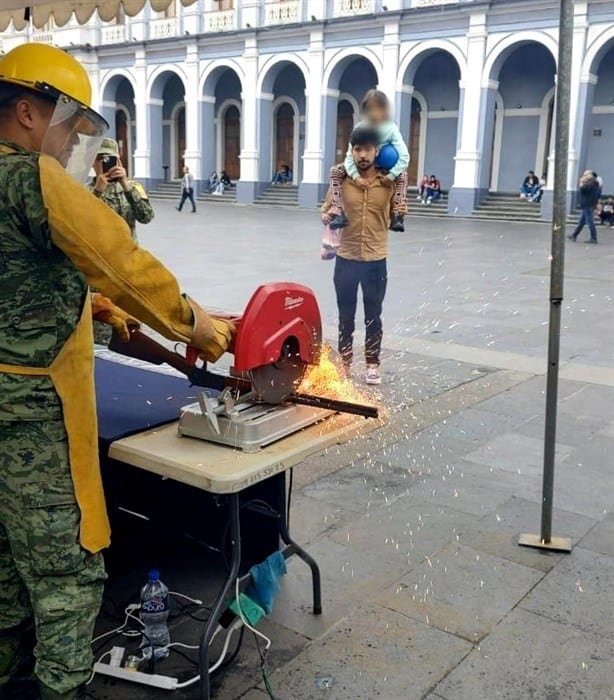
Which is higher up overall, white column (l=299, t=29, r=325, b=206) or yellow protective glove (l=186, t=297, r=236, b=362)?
white column (l=299, t=29, r=325, b=206)

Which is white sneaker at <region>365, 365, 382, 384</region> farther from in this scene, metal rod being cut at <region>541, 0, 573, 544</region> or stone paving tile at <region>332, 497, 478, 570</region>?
metal rod being cut at <region>541, 0, 573, 544</region>

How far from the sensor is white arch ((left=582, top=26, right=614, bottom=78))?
67.5ft

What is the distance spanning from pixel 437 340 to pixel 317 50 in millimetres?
20729

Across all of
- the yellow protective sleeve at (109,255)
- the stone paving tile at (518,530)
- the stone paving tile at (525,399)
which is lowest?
the stone paving tile at (518,530)

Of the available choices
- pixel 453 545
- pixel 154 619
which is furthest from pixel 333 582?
pixel 154 619

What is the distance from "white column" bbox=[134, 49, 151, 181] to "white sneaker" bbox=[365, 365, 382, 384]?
27.9 meters

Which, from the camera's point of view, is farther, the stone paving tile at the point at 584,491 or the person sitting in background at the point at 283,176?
the person sitting in background at the point at 283,176

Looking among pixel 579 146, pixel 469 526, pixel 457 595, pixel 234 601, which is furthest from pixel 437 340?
pixel 579 146

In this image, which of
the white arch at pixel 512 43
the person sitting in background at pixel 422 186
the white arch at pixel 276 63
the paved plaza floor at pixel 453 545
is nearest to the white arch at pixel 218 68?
the white arch at pixel 276 63

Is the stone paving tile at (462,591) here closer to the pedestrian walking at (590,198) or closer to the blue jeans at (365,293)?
the blue jeans at (365,293)

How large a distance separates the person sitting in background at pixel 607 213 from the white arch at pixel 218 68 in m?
13.8

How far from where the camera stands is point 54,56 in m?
1.86

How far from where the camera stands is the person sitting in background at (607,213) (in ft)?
68.7

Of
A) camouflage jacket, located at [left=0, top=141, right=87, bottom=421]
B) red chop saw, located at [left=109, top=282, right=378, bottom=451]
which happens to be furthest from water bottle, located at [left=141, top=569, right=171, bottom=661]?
camouflage jacket, located at [left=0, top=141, right=87, bottom=421]
